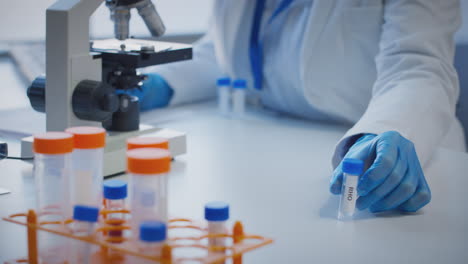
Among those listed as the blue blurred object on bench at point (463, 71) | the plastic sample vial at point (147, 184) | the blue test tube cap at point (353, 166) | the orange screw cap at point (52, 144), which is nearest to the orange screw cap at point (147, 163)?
the plastic sample vial at point (147, 184)

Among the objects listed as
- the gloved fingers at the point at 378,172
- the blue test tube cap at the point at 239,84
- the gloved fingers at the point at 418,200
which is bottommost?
the gloved fingers at the point at 418,200

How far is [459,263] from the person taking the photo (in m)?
0.98

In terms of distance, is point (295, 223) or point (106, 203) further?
point (295, 223)

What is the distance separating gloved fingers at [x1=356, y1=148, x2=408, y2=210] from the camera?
1145mm

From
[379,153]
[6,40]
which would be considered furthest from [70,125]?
[6,40]

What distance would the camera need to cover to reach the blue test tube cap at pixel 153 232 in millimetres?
742

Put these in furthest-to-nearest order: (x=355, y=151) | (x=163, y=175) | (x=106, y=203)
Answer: (x=355, y=151) → (x=106, y=203) → (x=163, y=175)

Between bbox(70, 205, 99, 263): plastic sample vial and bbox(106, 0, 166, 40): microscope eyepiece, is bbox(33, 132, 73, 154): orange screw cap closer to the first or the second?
bbox(70, 205, 99, 263): plastic sample vial

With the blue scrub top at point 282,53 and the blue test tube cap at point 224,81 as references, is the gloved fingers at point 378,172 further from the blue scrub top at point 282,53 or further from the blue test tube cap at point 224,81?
the blue test tube cap at point 224,81

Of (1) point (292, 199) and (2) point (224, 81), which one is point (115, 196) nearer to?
(1) point (292, 199)

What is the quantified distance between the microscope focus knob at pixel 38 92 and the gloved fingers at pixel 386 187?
0.71m

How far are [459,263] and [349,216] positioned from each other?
0.75ft

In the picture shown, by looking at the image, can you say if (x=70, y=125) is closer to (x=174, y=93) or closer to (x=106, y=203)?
(x=106, y=203)

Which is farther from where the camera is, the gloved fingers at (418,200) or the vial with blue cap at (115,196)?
the gloved fingers at (418,200)
